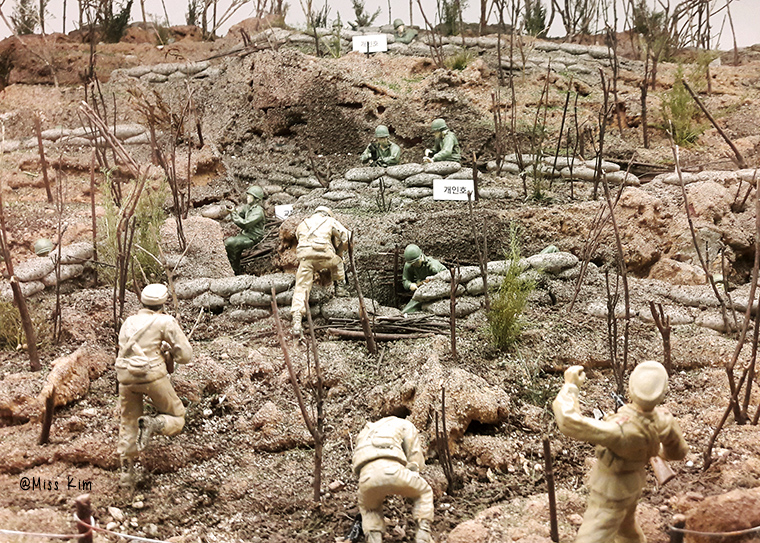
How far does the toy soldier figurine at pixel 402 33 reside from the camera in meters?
11.6

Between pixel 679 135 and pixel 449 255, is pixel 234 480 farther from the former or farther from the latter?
pixel 679 135

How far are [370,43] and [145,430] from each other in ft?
26.5

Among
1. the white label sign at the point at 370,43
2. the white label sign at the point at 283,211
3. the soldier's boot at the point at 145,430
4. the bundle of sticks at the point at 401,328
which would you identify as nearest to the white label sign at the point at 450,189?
the white label sign at the point at 283,211

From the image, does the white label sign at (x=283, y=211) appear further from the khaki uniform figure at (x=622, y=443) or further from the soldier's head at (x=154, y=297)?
the khaki uniform figure at (x=622, y=443)

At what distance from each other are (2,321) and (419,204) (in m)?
4.33

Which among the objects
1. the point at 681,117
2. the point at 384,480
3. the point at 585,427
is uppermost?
the point at 681,117

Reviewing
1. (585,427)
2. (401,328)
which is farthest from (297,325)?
(585,427)

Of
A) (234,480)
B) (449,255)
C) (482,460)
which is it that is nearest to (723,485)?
(482,460)

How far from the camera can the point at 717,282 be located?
256 inches

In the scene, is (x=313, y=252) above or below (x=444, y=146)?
below

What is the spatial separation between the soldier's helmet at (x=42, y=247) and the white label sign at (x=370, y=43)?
232 inches

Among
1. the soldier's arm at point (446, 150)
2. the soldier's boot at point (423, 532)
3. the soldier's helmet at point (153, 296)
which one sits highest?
the soldier's arm at point (446, 150)

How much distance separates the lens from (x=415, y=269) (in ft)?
21.6

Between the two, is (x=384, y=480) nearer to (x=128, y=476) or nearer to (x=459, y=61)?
(x=128, y=476)
